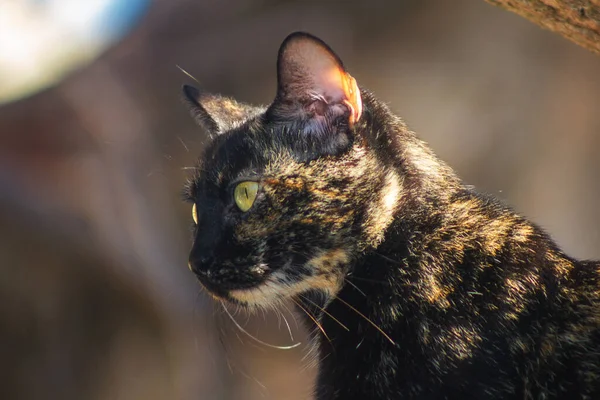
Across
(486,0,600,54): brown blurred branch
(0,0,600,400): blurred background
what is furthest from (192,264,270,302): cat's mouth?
(0,0,600,400): blurred background

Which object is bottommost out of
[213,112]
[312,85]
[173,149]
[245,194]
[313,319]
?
[173,149]

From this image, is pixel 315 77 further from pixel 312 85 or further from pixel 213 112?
pixel 213 112

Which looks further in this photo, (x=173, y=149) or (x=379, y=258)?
(x=173, y=149)

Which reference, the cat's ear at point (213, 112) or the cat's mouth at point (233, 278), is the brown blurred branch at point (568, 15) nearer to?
the cat's ear at point (213, 112)

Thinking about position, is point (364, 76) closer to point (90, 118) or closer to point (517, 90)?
point (517, 90)

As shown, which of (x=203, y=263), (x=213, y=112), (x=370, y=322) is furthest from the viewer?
(x=213, y=112)

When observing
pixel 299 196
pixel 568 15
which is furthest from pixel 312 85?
pixel 568 15

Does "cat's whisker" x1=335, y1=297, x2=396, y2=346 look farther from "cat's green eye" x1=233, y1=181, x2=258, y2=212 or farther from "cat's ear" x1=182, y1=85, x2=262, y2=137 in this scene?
"cat's ear" x1=182, y1=85, x2=262, y2=137
